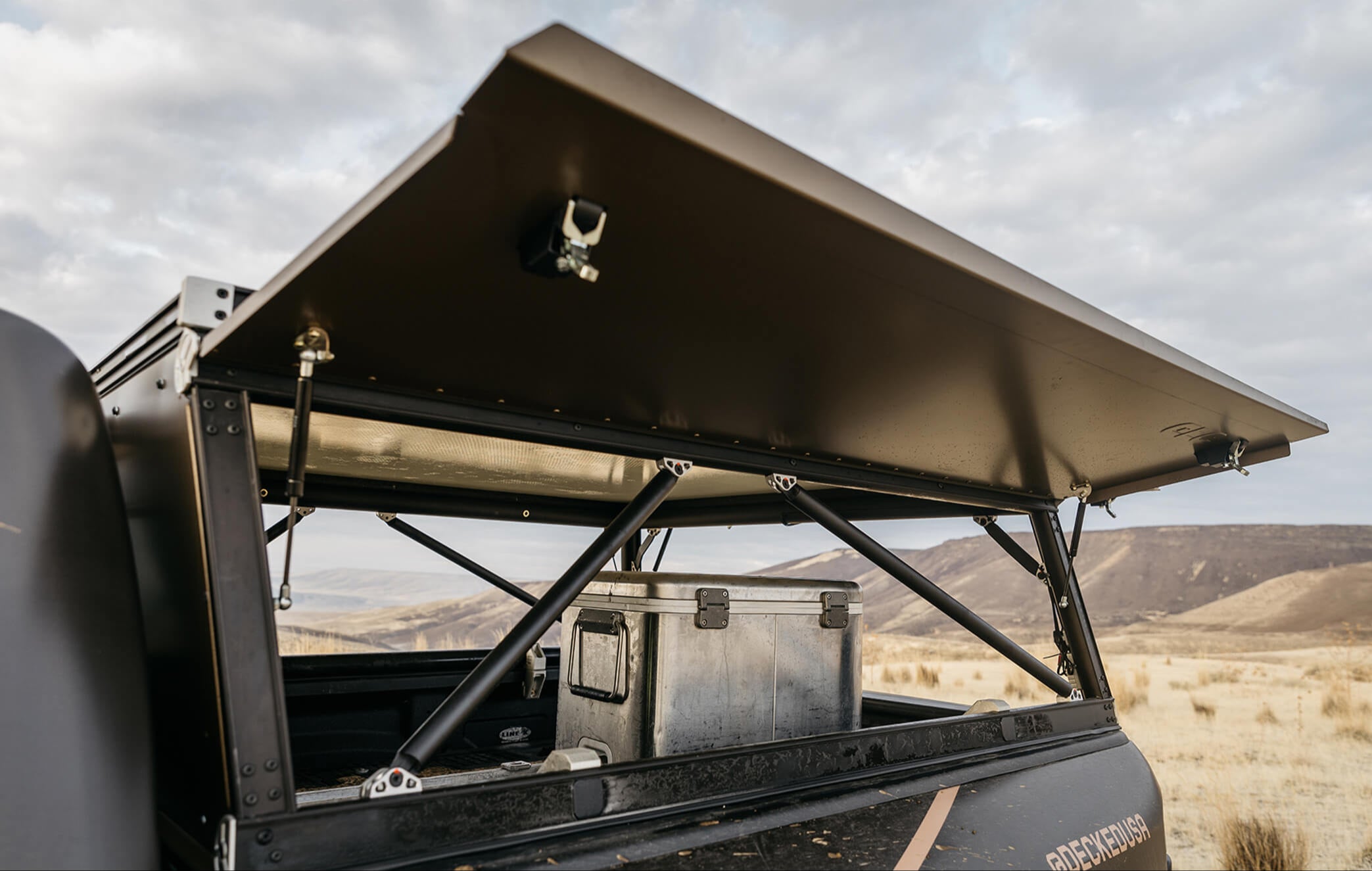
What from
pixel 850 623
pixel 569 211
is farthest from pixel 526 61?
pixel 850 623

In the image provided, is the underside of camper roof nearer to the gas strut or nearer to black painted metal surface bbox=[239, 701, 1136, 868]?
the gas strut

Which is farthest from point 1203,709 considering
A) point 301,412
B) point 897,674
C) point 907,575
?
point 301,412

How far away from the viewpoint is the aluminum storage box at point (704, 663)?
2.31 m

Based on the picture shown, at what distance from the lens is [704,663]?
236cm

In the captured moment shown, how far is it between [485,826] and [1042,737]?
6.94ft

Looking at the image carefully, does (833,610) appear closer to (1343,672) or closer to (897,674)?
(897,674)

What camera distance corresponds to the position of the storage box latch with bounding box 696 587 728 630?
2.35 metres

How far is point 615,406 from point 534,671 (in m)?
1.93

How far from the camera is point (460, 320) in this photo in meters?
1.53

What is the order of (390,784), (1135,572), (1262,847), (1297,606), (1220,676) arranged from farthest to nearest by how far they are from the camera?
(1135,572) → (1297,606) → (1220,676) → (1262,847) → (390,784)

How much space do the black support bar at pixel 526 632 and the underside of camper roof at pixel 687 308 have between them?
22 cm

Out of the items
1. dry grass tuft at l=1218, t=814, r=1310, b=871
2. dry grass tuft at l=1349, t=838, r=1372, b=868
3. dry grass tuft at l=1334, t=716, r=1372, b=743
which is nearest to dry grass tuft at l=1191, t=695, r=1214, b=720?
dry grass tuft at l=1334, t=716, r=1372, b=743

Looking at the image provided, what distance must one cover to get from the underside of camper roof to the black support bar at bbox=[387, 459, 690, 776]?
0.71 ft

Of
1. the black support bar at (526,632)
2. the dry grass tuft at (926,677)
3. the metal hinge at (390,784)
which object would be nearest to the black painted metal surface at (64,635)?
the metal hinge at (390,784)
